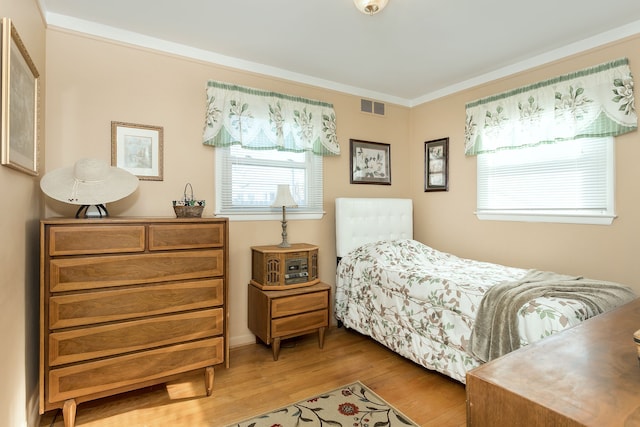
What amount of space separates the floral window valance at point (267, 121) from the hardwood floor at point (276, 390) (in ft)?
6.10

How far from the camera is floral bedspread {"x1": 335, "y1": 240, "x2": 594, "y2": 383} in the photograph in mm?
1888

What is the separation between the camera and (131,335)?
206cm

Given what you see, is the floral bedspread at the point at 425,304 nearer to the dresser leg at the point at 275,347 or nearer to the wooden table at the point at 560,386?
the dresser leg at the point at 275,347

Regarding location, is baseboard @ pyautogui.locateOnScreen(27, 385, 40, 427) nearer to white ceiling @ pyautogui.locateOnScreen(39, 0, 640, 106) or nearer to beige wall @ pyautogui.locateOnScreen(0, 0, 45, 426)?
beige wall @ pyautogui.locateOnScreen(0, 0, 45, 426)

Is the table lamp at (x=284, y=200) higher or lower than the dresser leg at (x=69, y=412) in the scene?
higher

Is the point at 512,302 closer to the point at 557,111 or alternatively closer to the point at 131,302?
the point at 557,111

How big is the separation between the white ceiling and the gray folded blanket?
183 centimetres

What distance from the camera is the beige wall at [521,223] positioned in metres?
2.55

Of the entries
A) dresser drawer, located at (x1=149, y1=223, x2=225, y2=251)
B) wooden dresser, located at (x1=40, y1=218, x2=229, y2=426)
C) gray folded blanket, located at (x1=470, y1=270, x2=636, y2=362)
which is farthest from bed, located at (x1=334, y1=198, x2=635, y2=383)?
dresser drawer, located at (x1=149, y1=223, x2=225, y2=251)

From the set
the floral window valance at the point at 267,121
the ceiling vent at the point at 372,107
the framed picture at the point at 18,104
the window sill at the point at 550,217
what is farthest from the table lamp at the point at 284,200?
the window sill at the point at 550,217

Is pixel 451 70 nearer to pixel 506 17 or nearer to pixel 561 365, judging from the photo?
pixel 506 17

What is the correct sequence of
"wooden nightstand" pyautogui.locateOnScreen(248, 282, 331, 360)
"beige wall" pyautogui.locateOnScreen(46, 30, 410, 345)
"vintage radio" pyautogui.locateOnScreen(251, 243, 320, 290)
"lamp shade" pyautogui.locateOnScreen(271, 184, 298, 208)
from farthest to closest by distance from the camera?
"lamp shade" pyautogui.locateOnScreen(271, 184, 298, 208) < "vintage radio" pyautogui.locateOnScreen(251, 243, 320, 290) < "wooden nightstand" pyautogui.locateOnScreen(248, 282, 331, 360) < "beige wall" pyautogui.locateOnScreen(46, 30, 410, 345)

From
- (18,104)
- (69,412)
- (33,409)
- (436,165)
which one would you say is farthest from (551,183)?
(33,409)

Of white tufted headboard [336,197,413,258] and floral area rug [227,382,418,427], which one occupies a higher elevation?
white tufted headboard [336,197,413,258]
